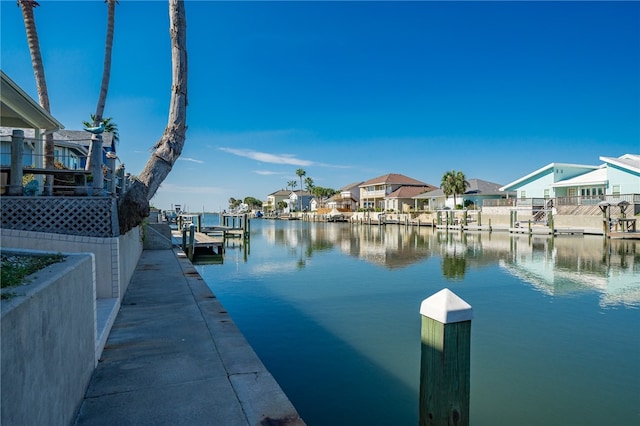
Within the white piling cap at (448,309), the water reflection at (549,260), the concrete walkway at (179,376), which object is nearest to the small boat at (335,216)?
the water reflection at (549,260)

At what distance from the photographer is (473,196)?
60156 mm

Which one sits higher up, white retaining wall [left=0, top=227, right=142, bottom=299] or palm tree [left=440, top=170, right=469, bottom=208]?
palm tree [left=440, top=170, right=469, bottom=208]

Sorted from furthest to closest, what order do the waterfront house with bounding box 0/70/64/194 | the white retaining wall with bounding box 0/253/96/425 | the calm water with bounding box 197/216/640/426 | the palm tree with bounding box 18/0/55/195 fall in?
the palm tree with bounding box 18/0/55/195 → the waterfront house with bounding box 0/70/64/194 → the calm water with bounding box 197/216/640/426 → the white retaining wall with bounding box 0/253/96/425

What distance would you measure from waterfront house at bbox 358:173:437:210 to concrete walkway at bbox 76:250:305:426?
7179 centimetres

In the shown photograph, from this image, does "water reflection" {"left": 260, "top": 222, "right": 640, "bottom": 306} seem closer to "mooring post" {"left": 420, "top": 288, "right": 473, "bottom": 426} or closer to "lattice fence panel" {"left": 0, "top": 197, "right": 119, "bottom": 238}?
Answer: "mooring post" {"left": 420, "top": 288, "right": 473, "bottom": 426}

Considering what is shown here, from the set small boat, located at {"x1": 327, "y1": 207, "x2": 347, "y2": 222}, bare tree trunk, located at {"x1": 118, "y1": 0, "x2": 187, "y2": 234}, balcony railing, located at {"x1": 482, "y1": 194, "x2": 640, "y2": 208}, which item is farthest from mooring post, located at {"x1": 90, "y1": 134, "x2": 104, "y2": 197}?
small boat, located at {"x1": 327, "y1": 207, "x2": 347, "y2": 222}

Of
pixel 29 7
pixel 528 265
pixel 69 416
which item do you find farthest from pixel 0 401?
pixel 528 265

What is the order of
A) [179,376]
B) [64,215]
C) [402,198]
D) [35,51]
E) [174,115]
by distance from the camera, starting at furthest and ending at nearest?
[402,198], [35,51], [174,115], [64,215], [179,376]

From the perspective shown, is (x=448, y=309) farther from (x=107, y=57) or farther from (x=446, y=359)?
(x=107, y=57)

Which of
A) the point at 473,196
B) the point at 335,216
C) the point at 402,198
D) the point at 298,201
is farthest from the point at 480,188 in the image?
the point at 298,201

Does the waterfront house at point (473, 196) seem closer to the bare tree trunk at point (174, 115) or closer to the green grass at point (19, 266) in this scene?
the bare tree trunk at point (174, 115)

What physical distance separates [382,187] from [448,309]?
3062 inches

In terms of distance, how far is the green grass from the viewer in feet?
9.26

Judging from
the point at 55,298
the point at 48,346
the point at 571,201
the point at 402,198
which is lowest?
the point at 48,346
